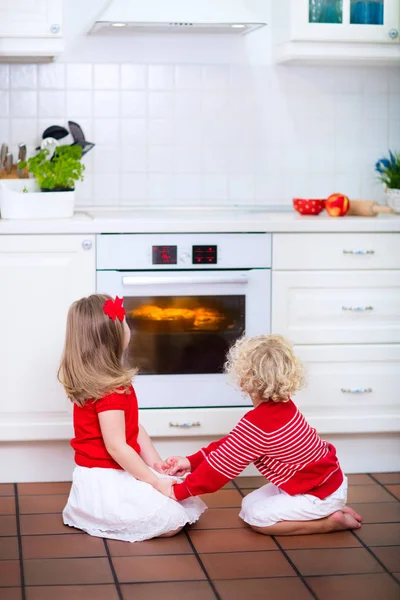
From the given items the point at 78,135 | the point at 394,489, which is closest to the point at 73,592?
the point at 394,489

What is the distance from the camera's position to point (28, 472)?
3223 millimetres

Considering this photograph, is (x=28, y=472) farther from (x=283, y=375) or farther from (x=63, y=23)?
(x=63, y=23)

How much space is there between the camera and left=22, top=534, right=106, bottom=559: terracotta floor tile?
252cm

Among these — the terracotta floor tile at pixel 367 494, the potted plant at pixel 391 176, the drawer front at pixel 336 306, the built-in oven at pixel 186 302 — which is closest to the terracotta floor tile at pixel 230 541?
the terracotta floor tile at pixel 367 494

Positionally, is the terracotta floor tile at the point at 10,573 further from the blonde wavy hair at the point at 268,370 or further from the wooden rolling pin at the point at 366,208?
the wooden rolling pin at the point at 366,208

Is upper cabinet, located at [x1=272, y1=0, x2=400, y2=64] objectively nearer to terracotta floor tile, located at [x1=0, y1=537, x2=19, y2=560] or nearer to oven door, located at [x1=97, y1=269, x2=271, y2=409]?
oven door, located at [x1=97, y1=269, x2=271, y2=409]

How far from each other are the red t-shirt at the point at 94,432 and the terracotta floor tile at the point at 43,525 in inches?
7.9

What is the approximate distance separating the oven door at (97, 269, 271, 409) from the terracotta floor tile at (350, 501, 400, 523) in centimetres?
56

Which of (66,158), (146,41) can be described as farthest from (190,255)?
(146,41)

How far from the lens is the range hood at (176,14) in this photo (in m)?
3.26

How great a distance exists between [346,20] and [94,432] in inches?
72.2

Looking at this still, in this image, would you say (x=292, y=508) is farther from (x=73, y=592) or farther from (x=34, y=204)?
(x=34, y=204)

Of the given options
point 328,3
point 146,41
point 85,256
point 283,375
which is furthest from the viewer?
point 146,41

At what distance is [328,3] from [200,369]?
1.45 m
